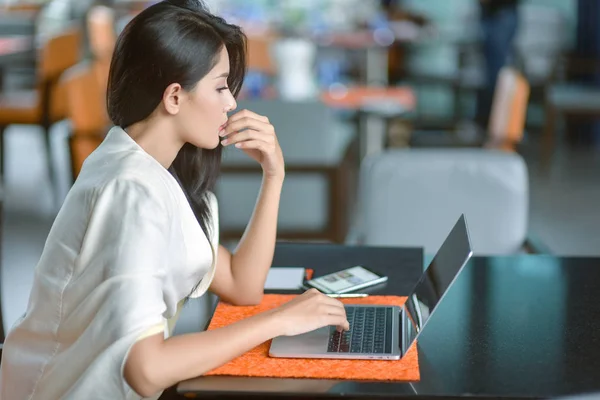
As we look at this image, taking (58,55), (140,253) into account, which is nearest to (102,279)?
(140,253)

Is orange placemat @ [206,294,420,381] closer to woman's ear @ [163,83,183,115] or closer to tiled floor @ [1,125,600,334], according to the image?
woman's ear @ [163,83,183,115]

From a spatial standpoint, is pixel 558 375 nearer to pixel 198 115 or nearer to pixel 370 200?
pixel 198 115

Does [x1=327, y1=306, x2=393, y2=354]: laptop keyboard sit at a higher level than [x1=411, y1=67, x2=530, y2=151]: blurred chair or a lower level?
higher

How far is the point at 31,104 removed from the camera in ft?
16.8

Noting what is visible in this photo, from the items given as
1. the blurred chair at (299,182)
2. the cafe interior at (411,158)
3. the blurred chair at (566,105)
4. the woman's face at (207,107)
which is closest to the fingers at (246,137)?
the woman's face at (207,107)

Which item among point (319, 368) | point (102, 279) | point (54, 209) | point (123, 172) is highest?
point (123, 172)

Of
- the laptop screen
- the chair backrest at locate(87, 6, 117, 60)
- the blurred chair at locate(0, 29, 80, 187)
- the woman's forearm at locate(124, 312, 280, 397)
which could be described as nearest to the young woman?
the woman's forearm at locate(124, 312, 280, 397)

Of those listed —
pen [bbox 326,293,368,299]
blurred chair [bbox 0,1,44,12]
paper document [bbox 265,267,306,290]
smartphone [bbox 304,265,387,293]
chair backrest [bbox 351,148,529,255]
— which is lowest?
blurred chair [bbox 0,1,44,12]

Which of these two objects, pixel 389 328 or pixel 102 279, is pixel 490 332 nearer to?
pixel 389 328

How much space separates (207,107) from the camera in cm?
143

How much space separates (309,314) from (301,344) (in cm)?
6

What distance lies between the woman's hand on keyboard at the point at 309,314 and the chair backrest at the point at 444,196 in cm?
101

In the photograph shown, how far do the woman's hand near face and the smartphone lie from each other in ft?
0.77

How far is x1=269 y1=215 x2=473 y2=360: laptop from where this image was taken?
4.54 ft
